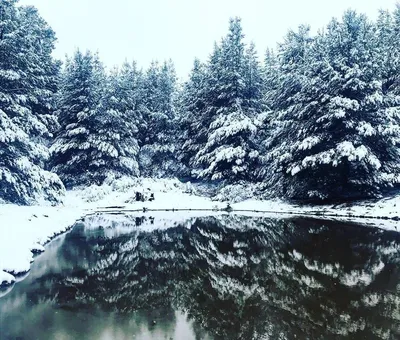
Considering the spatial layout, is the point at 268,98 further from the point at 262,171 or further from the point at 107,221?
the point at 107,221

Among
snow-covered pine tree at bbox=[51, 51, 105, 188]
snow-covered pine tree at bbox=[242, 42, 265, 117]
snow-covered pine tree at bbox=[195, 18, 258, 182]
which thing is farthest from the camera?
snow-covered pine tree at bbox=[51, 51, 105, 188]

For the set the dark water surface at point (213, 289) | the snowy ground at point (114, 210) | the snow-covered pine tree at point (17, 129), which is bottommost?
the dark water surface at point (213, 289)

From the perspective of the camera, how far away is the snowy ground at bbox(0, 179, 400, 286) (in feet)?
40.5

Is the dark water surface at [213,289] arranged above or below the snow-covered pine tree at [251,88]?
below

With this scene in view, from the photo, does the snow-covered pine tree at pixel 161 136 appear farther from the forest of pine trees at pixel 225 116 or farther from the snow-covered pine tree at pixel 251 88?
the snow-covered pine tree at pixel 251 88

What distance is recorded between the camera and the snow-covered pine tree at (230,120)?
32.1 m

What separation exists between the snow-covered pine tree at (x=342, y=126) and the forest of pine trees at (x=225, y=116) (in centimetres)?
9

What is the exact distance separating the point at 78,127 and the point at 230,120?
15.0 m

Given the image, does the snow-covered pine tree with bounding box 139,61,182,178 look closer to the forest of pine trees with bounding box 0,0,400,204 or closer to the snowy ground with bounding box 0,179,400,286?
the forest of pine trees with bounding box 0,0,400,204

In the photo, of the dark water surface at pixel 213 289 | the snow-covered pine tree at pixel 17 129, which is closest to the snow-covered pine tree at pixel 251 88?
the snow-covered pine tree at pixel 17 129

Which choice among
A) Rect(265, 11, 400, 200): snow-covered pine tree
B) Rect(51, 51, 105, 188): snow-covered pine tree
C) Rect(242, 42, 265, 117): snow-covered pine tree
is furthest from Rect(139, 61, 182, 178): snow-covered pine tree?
Rect(265, 11, 400, 200): snow-covered pine tree

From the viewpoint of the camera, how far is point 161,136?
4284 cm

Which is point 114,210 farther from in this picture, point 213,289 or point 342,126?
point 213,289

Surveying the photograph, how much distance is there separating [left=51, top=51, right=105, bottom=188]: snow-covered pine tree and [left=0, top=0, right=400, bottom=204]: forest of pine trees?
0.43 feet
